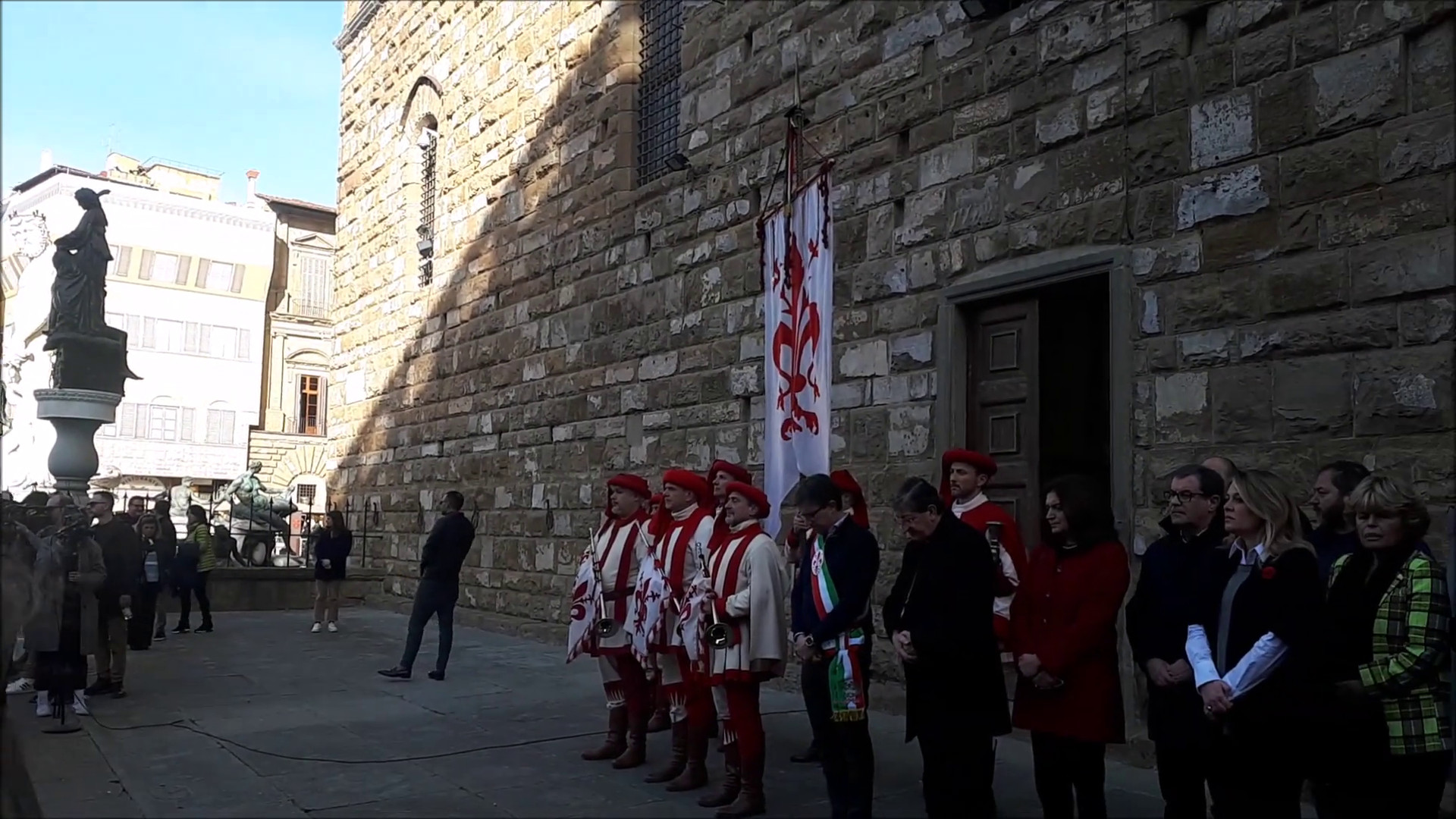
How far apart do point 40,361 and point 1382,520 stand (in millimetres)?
41832

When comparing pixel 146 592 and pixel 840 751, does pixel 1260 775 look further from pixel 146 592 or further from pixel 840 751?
pixel 146 592

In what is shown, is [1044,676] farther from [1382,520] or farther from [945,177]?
[945,177]

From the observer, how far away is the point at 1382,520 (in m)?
3.56

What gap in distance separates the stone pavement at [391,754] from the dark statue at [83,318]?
421 centimetres

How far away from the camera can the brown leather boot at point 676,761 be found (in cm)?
575

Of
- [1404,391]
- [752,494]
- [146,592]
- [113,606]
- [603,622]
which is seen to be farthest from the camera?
[146,592]

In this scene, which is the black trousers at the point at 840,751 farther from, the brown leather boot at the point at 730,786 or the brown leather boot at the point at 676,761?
the brown leather boot at the point at 676,761

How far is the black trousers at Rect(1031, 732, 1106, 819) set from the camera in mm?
4145

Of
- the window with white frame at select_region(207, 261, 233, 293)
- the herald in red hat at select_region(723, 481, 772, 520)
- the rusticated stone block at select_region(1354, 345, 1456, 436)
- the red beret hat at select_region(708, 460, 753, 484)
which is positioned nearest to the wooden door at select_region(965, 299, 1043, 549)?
the red beret hat at select_region(708, 460, 753, 484)

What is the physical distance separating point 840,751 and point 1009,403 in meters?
3.03

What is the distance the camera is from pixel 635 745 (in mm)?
6113

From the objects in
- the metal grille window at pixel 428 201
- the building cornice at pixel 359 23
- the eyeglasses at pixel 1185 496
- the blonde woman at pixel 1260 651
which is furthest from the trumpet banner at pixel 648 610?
the building cornice at pixel 359 23

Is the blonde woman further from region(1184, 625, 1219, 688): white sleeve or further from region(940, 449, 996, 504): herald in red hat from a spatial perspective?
region(940, 449, 996, 504): herald in red hat

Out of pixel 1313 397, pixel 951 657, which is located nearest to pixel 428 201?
pixel 1313 397
